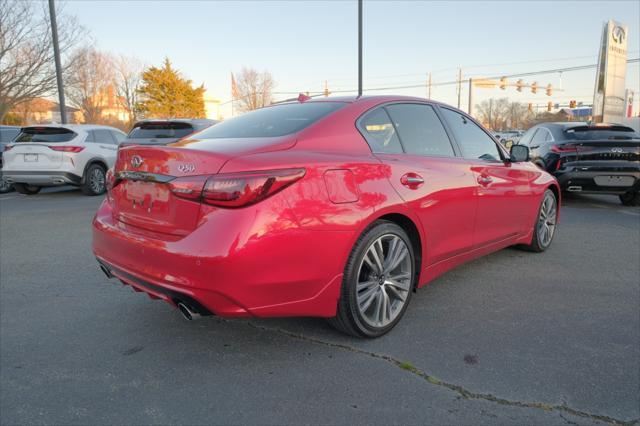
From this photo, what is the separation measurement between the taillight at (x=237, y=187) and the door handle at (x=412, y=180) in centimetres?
90

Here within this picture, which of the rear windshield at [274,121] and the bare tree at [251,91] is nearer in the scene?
the rear windshield at [274,121]

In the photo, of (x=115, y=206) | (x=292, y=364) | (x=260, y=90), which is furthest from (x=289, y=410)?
(x=260, y=90)

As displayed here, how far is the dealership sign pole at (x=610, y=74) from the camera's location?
1828 centimetres

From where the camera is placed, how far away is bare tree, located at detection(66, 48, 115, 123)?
45.0 m

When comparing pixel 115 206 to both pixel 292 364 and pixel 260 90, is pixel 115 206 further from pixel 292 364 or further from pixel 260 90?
pixel 260 90

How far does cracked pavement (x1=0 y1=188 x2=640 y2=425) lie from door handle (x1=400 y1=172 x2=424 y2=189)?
0.94 metres

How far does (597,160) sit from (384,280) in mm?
6560

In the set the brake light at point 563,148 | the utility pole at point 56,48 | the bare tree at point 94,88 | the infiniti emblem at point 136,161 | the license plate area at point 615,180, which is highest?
the bare tree at point 94,88

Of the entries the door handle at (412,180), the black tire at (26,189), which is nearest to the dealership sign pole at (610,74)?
the door handle at (412,180)

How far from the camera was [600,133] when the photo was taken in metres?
8.15

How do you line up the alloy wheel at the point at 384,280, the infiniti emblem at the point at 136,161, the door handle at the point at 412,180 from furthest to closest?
the door handle at the point at 412,180 < the alloy wheel at the point at 384,280 < the infiniti emblem at the point at 136,161

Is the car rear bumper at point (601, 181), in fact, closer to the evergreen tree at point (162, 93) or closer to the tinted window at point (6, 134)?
the tinted window at point (6, 134)

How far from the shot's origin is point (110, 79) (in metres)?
49.8

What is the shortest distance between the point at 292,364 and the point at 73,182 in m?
8.64
